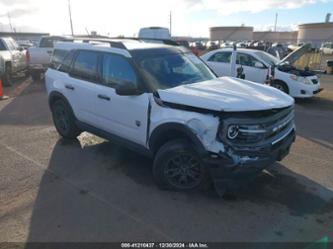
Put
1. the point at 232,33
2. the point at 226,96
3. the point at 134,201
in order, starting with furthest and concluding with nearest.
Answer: the point at 232,33 → the point at 134,201 → the point at 226,96

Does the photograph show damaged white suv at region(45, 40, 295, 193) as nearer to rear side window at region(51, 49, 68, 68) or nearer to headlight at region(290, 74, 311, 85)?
rear side window at region(51, 49, 68, 68)

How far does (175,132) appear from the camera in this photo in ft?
12.6

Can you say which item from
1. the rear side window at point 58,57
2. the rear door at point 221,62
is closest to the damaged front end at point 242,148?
the rear side window at point 58,57

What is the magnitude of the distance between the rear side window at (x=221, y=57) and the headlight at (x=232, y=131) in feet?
25.4

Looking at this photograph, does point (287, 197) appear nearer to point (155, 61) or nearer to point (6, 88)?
point (155, 61)

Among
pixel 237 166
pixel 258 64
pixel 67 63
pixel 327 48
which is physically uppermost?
pixel 67 63

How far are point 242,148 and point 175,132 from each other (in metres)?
0.89

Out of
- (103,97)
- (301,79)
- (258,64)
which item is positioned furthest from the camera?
(258,64)

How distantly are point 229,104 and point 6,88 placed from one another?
11406 millimetres

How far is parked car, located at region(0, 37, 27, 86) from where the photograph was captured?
12.0 meters

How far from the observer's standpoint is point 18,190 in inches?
161

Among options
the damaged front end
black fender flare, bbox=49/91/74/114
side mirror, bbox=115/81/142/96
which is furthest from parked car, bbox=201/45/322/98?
the damaged front end

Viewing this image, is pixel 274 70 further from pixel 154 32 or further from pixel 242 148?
pixel 154 32

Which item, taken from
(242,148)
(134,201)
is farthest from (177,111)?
(134,201)
